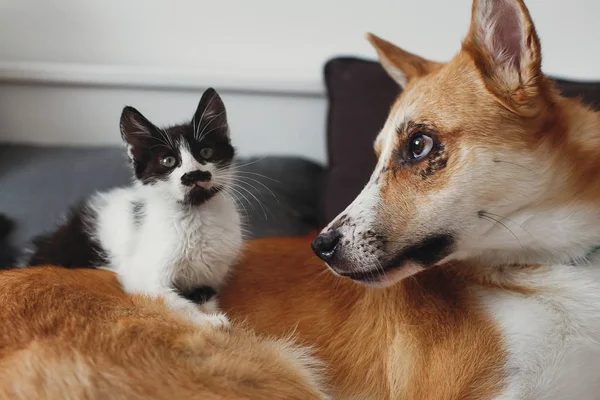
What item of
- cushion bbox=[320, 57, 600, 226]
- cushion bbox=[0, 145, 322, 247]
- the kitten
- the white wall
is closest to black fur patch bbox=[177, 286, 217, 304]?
the kitten

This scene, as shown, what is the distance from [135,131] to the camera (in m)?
1.20

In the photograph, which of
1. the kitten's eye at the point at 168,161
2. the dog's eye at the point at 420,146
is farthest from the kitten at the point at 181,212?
the dog's eye at the point at 420,146

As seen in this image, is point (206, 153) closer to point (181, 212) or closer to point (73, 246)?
point (181, 212)

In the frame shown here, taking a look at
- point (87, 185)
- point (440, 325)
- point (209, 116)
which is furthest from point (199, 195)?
point (87, 185)

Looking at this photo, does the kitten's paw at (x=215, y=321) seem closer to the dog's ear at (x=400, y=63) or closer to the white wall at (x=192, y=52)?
the dog's ear at (x=400, y=63)

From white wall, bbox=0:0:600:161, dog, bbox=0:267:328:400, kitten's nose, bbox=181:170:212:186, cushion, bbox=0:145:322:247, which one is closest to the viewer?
dog, bbox=0:267:328:400

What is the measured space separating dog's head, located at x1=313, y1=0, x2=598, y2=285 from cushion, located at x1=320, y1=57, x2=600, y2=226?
2.45 feet

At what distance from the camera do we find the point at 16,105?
2338 mm

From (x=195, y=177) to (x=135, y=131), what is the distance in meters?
0.16

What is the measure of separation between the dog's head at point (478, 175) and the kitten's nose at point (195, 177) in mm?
284

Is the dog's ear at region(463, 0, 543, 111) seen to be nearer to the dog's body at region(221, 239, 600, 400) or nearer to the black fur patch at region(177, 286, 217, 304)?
the dog's body at region(221, 239, 600, 400)

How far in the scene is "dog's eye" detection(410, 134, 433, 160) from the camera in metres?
1.17

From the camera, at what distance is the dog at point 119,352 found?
952 mm

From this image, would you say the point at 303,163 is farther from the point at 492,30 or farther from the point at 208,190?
the point at 492,30
